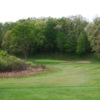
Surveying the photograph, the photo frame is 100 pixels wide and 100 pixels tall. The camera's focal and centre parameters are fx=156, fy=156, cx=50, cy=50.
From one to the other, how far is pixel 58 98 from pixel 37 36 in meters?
46.9

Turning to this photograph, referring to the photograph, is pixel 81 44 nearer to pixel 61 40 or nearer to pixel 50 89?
pixel 61 40

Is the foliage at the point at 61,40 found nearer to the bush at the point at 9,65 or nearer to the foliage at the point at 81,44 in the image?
the foliage at the point at 81,44

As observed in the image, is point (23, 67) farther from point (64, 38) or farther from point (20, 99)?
point (64, 38)

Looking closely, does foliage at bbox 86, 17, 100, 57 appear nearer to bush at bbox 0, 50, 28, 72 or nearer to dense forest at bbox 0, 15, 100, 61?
dense forest at bbox 0, 15, 100, 61

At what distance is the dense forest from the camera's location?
160 ft

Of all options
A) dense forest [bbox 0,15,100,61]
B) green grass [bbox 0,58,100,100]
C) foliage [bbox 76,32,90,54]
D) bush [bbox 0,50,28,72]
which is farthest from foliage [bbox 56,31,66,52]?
green grass [bbox 0,58,100,100]

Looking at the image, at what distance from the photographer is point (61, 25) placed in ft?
233

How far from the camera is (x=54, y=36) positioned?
7331 cm

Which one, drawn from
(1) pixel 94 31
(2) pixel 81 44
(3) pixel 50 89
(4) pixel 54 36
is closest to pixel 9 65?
(3) pixel 50 89

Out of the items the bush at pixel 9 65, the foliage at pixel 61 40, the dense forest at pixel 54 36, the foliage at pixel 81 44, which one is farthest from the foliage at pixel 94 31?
the bush at pixel 9 65

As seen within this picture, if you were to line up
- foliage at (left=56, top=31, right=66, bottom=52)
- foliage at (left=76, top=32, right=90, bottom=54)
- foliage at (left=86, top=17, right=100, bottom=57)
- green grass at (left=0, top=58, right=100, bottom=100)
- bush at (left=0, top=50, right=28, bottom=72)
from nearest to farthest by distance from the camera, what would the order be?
green grass at (left=0, top=58, right=100, bottom=100) → bush at (left=0, top=50, right=28, bottom=72) → foliage at (left=86, top=17, right=100, bottom=57) → foliage at (left=76, top=32, right=90, bottom=54) → foliage at (left=56, top=31, right=66, bottom=52)

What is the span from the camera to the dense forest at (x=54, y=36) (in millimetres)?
48672

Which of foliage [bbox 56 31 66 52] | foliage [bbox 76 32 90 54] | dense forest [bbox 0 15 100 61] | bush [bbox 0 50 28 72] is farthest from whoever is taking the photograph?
foliage [bbox 56 31 66 52]

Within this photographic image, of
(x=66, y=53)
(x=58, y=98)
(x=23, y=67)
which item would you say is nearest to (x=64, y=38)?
(x=66, y=53)
